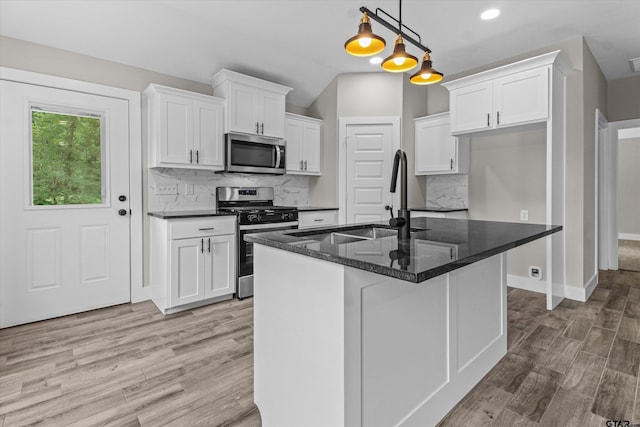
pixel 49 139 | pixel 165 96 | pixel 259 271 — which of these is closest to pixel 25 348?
pixel 49 139

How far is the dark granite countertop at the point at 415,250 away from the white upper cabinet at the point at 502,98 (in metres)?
2.04

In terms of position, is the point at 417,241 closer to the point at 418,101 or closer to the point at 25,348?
the point at 25,348

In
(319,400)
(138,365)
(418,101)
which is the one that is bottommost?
(138,365)

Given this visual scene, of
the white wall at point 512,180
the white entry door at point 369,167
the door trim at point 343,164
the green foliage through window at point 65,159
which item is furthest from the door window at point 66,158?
the white wall at point 512,180

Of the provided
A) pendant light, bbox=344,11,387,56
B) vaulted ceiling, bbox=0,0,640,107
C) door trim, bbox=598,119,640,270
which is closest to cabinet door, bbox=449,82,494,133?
vaulted ceiling, bbox=0,0,640,107

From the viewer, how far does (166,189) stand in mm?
3635

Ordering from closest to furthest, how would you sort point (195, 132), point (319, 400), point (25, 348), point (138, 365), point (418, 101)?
point (319, 400), point (138, 365), point (25, 348), point (195, 132), point (418, 101)

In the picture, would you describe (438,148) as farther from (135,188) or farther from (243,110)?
(135,188)

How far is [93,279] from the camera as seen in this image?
10.7 feet

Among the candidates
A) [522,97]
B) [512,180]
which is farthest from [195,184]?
[512,180]

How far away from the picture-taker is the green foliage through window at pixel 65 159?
2.99 meters

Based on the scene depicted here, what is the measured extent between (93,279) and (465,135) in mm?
4283

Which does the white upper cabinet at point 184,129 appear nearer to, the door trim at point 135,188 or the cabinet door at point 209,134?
the cabinet door at point 209,134

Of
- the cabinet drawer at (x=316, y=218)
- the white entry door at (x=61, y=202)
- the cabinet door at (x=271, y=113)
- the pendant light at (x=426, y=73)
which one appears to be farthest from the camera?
the cabinet drawer at (x=316, y=218)
